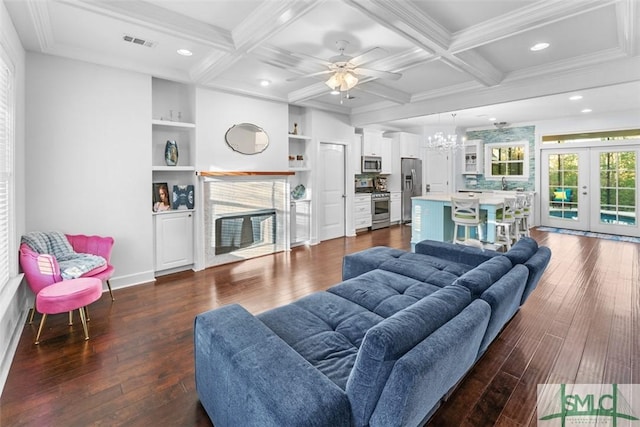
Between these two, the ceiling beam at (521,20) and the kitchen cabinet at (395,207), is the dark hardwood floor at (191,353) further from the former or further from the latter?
the kitchen cabinet at (395,207)

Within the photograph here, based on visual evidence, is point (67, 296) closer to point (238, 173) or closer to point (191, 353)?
point (191, 353)

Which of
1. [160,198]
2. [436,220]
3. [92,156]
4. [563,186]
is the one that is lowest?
[436,220]

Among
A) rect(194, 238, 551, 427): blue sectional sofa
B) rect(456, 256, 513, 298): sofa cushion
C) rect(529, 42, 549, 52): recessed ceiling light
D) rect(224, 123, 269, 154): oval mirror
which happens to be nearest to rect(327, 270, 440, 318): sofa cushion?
rect(194, 238, 551, 427): blue sectional sofa

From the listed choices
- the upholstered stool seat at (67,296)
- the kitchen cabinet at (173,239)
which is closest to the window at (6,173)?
the upholstered stool seat at (67,296)

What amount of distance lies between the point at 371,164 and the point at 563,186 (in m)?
4.63

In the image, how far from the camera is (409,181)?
29.9 ft

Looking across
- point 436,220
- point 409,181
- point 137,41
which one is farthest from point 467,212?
point 137,41

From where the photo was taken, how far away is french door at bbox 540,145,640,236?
706cm

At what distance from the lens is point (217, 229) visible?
5102mm

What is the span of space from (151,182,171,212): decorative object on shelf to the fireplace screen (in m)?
0.76

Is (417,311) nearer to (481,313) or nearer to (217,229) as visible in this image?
(481,313)

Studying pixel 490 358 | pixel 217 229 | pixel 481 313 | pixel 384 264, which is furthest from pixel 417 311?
pixel 217 229

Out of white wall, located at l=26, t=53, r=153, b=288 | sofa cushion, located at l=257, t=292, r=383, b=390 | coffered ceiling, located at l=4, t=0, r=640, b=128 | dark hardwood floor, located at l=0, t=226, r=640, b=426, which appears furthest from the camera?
white wall, located at l=26, t=53, r=153, b=288

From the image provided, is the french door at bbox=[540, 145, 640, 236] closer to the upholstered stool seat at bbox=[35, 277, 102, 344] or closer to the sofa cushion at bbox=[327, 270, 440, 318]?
the sofa cushion at bbox=[327, 270, 440, 318]
